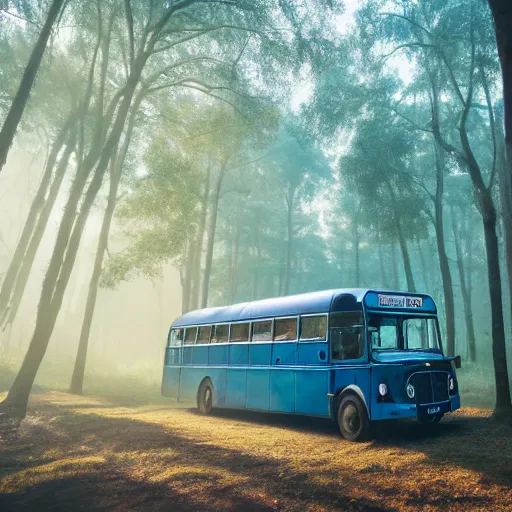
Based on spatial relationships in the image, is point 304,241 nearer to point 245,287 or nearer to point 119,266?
point 245,287

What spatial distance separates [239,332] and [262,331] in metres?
1.25

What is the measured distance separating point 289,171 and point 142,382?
23.5 meters

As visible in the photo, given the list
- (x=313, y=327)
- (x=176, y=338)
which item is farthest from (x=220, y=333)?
(x=313, y=327)

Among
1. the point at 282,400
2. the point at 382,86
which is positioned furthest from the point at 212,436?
the point at 382,86

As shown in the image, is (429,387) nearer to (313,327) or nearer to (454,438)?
(454,438)

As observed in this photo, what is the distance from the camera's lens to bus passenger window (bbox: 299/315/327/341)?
422 inches

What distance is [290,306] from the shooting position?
39.3ft

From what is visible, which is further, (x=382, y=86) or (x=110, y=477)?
(x=382, y=86)

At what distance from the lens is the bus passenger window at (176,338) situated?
57.8ft

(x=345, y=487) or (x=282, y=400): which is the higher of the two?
(x=282, y=400)

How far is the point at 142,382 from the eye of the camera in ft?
93.4

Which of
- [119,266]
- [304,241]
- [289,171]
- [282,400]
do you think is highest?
[289,171]

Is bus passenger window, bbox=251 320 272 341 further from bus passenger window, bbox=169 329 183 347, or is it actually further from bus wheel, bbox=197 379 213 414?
bus passenger window, bbox=169 329 183 347

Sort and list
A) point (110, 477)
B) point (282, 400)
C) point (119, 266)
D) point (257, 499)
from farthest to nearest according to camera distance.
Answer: point (119, 266) → point (282, 400) → point (110, 477) → point (257, 499)
